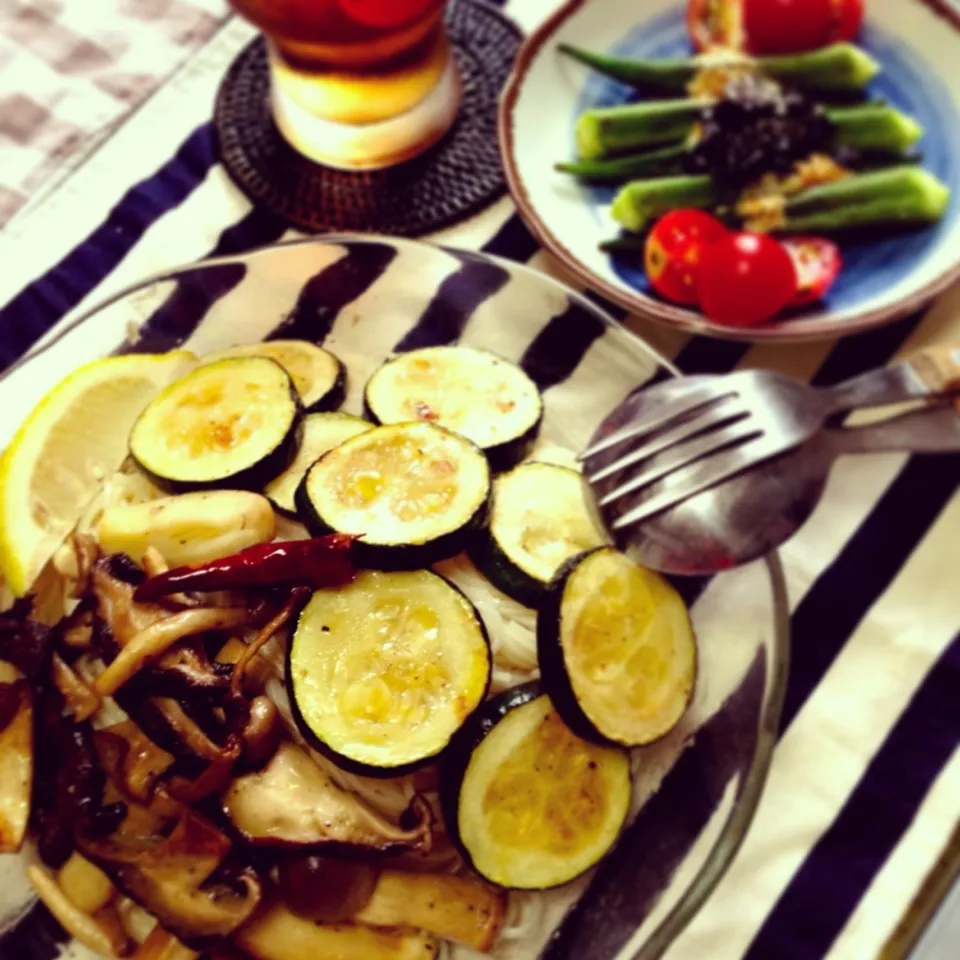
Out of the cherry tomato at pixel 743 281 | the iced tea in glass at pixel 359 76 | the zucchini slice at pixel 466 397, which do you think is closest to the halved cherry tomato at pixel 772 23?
the iced tea in glass at pixel 359 76

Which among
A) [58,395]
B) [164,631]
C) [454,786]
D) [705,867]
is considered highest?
[58,395]

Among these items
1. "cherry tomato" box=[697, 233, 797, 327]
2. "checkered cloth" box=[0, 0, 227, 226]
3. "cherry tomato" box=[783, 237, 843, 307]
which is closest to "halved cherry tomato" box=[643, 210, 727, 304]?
"cherry tomato" box=[697, 233, 797, 327]

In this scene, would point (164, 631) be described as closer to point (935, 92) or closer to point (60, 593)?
point (60, 593)

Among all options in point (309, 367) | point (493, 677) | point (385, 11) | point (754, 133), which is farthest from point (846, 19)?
point (493, 677)

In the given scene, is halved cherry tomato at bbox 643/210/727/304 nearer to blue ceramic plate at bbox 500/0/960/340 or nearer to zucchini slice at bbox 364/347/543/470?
blue ceramic plate at bbox 500/0/960/340

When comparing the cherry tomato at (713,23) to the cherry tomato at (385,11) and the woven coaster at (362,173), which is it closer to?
the woven coaster at (362,173)

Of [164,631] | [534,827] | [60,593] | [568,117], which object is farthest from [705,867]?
[568,117]
